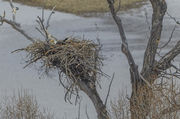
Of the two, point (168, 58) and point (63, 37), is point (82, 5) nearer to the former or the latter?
point (63, 37)

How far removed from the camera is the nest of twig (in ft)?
22.6

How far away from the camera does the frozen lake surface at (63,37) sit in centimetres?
1780

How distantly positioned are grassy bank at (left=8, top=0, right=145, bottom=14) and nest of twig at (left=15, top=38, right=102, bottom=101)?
20794 millimetres

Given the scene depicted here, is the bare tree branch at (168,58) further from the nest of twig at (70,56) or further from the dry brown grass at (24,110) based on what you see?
the dry brown grass at (24,110)

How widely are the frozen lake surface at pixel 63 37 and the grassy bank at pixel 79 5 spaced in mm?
770

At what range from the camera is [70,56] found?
691 cm

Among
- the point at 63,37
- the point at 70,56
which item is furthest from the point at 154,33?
the point at 63,37

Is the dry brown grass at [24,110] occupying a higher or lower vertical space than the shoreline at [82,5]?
lower

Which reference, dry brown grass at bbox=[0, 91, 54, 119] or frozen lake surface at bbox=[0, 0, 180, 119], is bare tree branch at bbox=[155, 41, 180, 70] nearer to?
frozen lake surface at bbox=[0, 0, 180, 119]

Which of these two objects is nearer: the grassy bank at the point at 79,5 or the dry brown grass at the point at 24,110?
the dry brown grass at the point at 24,110

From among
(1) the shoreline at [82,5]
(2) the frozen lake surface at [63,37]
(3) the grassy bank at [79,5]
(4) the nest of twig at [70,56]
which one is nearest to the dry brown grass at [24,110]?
(2) the frozen lake surface at [63,37]

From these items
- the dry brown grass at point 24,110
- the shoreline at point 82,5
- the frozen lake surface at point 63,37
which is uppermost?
the shoreline at point 82,5

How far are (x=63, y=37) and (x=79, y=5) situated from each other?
612cm

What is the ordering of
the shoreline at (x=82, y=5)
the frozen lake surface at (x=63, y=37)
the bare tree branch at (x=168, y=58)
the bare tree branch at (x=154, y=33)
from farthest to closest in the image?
the shoreline at (x=82, y=5) → the frozen lake surface at (x=63, y=37) → the bare tree branch at (x=168, y=58) → the bare tree branch at (x=154, y=33)
